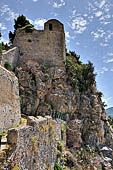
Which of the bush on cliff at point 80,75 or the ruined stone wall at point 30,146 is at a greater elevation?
the bush on cliff at point 80,75

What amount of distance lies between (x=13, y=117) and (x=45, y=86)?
957 cm

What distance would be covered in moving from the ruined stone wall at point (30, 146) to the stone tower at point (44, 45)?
507 inches

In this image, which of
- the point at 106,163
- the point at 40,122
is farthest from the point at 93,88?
the point at 40,122

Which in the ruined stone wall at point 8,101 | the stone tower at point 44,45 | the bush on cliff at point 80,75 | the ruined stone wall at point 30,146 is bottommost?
the ruined stone wall at point 30,146

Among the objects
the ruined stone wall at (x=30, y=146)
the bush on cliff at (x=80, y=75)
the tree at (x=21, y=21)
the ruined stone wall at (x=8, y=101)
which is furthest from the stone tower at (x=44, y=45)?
the ruined stone wall at (x=30, y=146)

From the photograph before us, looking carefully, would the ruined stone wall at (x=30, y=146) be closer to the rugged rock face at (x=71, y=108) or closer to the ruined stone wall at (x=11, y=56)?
the rugged rock face at (x=71, y=108)

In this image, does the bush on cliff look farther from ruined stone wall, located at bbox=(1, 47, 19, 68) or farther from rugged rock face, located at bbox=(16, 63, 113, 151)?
ruined stone wall, located at bbox=(1, 47, 19, 68)

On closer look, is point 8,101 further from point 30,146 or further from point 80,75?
point 80,75

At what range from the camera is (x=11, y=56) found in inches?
815

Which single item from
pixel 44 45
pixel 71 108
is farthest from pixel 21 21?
pixel 71 108

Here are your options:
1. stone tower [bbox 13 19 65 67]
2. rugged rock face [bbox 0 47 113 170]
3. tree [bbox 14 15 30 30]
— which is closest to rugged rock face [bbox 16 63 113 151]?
rugged rock face [bbox 0 47 113 170]

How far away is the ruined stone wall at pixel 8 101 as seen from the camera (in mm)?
10036

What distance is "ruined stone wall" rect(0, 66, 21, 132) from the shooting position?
10.0 metres

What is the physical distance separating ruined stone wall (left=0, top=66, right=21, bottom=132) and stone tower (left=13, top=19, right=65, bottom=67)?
11.6 meters
